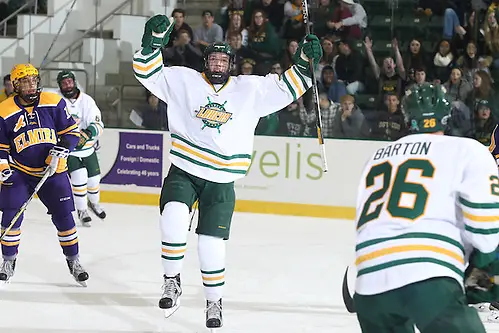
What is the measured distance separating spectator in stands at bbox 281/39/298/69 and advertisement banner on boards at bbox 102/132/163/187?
1413mm

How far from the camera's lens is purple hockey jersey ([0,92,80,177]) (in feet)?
15.7

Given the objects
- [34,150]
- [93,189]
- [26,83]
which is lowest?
[93,189]

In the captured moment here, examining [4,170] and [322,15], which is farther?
[322,15]

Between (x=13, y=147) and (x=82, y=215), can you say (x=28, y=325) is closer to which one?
(x=13, y=147)

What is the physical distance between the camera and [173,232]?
4.12 metres

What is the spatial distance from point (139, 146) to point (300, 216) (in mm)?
1691

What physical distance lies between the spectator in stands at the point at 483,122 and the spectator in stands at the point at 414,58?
2.41 ft

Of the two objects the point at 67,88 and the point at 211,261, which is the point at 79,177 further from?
the point at 211,261

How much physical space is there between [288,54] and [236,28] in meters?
0.64

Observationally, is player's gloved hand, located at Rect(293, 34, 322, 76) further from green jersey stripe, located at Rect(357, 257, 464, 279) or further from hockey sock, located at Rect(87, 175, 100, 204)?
hockey sock, located at Rect(87, 175, 100, 204)

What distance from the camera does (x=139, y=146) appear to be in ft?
28.0

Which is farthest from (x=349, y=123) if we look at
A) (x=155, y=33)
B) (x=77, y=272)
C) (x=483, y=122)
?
Answer: (x=155, y=33)

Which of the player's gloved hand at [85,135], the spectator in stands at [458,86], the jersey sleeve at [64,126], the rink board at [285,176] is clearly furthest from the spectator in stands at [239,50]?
the jersey sleeve at [64,126]

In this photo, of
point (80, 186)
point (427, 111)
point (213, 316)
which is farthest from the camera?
point (80, 186)
